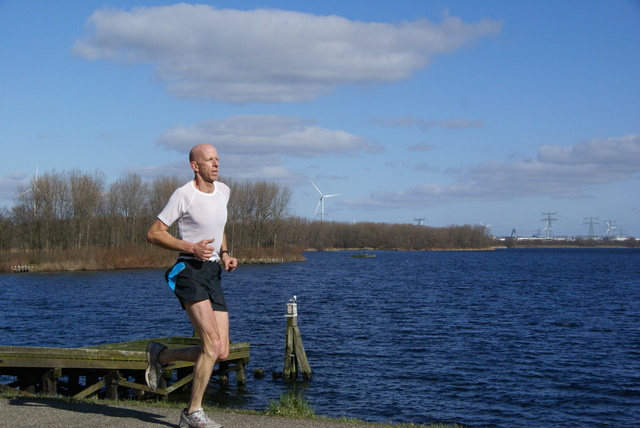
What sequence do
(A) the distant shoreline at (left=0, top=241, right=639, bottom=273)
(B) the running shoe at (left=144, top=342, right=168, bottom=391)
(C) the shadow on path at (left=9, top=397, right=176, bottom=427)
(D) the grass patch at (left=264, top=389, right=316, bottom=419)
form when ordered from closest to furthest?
(B) the running shoe at (left=144, top=342, right=168, bottom=391)
(C) the shadow on path at (left=9, top=397, right=176, bottom=427)
(D) the grass patch at (left=264, top=389, right=316, bottom=419)
(A) the distant shoreline at (left=0, top=241, right=639, bottom=273)

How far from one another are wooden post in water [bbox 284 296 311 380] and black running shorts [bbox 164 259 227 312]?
438 inches

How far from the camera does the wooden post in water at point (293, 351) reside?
17641 millimetres

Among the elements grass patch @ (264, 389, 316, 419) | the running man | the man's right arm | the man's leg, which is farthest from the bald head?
grass patch @ (264, 389, 316, 419)

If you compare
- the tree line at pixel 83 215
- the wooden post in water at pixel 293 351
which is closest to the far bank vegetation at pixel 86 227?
the tree line at pixel 83 215

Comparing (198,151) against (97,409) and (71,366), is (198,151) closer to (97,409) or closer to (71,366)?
(97,409)

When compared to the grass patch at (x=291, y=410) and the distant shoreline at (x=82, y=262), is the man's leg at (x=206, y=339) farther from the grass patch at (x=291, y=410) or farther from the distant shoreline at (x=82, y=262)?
the distant shoreline at (x=82, y=262)

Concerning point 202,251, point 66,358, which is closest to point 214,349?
point 202,251

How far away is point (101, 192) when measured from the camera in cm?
9175

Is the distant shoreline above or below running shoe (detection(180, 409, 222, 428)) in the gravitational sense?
below

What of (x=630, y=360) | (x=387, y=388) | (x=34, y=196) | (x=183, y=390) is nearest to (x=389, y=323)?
(x=630, y=360)

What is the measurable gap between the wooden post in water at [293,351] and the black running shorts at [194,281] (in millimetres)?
11135

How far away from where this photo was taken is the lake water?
16.4m

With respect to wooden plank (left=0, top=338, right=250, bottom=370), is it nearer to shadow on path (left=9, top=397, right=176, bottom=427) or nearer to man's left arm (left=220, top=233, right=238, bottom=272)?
shadow on path (left=9, top=397, right=176, bottom=427)

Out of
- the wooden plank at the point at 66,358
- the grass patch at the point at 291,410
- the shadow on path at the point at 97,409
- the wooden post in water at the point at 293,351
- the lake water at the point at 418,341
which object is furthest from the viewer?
the wooden post in water at the point at 293,351
